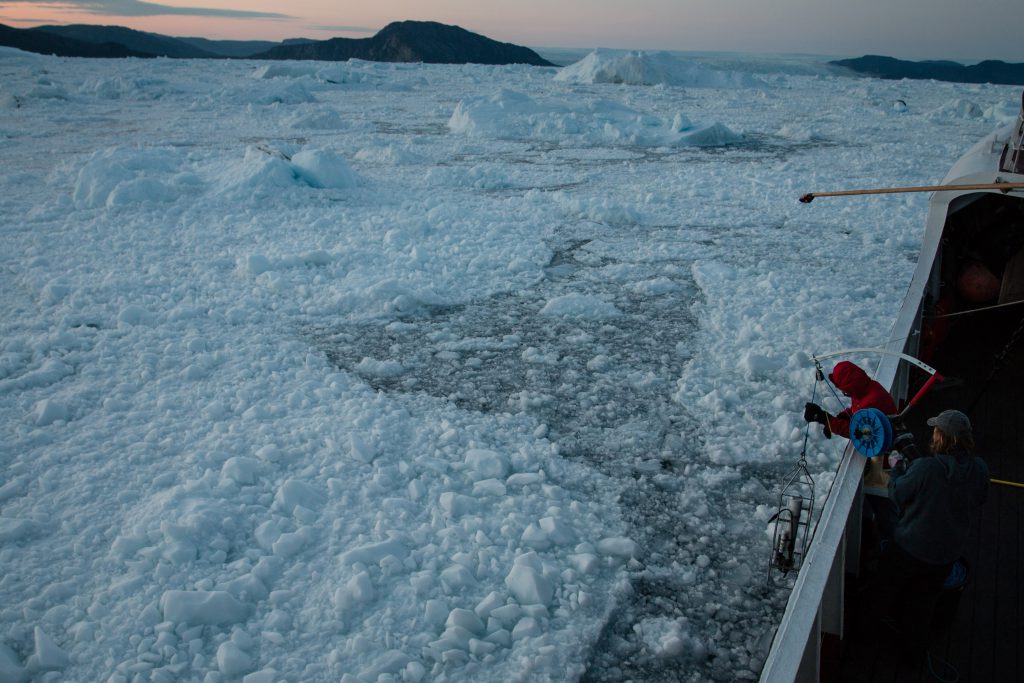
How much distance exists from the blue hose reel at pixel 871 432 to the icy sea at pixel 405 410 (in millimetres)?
601

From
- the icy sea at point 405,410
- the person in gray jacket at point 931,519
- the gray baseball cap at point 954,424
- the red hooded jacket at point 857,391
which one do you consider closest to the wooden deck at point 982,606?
the person in gray jacket at point 931,519

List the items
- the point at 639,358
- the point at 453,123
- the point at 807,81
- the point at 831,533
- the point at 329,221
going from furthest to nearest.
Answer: the point at 807,81, the point at 453,123, the point at 329,221, the point at 639,358, the point at 831,533

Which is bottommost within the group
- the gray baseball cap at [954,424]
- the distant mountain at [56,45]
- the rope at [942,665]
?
the rope at [942,665]

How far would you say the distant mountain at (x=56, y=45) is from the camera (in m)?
61.0

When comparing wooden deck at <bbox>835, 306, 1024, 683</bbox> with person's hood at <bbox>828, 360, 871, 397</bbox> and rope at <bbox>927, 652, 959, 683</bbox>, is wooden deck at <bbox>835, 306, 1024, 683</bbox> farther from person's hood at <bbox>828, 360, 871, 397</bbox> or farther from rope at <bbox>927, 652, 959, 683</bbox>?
person's hood at <bbox>828, 360, 871, 397</bbox>

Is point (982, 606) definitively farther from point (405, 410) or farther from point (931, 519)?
point (405, 410)

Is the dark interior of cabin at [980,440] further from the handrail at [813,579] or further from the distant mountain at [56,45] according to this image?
the distant mountain at [56,45]

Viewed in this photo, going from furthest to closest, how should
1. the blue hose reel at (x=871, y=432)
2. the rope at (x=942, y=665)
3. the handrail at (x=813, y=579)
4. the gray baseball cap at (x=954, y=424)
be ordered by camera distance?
the blue hose reel at (x=871, y=432) < the rope at (x=942, y=665) < the gray baseball cap at (x=954, y=424) < the handrail at (x=813, y=579)

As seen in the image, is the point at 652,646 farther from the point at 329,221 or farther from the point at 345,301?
the point at 329,221

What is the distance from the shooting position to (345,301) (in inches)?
246

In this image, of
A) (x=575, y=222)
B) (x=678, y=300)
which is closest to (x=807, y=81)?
(x=575, y=222)

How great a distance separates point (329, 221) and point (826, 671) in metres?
7.44

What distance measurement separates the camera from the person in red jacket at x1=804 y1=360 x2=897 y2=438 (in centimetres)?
338

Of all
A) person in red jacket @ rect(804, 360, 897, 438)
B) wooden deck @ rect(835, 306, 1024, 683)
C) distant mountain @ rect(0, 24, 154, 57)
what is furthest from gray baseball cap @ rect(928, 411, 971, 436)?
distant mountain @ rect(0, 24, 154, 57)
